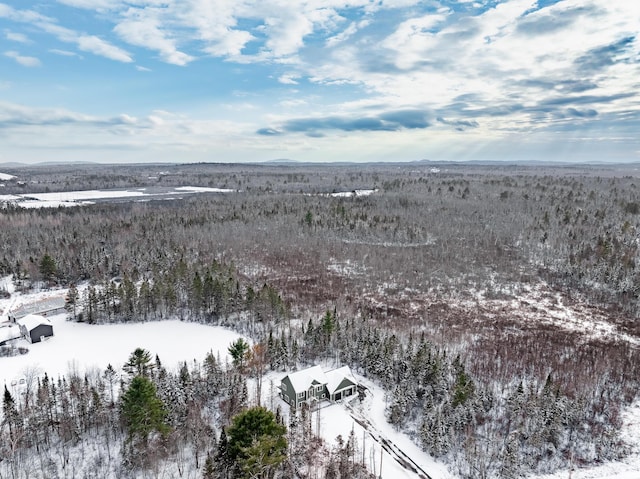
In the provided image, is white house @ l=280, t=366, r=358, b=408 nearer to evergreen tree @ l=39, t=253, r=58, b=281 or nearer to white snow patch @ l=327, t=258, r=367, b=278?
white snow patch @ l=327, t=258, r=367, b=278

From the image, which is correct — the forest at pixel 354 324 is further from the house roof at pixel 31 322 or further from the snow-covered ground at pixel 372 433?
the house roof at pixel 31 322

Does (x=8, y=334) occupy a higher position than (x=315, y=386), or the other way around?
(x=315, y=386)

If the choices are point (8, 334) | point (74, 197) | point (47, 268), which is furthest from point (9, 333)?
point (74, 197)

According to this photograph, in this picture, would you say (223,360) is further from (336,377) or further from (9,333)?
(9,333)

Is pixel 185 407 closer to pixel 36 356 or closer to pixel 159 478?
pixel 159 478

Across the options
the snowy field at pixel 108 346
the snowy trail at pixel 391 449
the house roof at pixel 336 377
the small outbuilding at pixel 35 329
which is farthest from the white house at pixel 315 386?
the small outbuilding at pixel 35 329

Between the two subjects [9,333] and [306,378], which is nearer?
[306,378]
